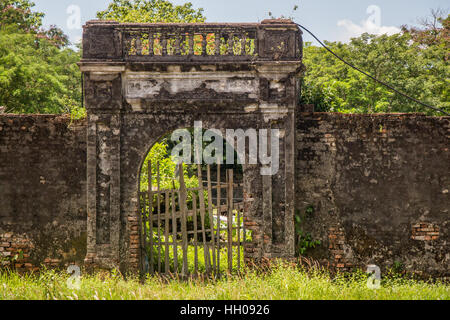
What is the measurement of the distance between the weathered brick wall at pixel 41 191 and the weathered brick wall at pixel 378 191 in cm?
364

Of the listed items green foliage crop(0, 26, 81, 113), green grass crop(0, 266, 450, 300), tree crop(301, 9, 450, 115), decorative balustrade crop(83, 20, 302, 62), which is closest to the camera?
green grass crop(0, 266, 450, 300)

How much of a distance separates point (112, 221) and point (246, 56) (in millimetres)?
3328

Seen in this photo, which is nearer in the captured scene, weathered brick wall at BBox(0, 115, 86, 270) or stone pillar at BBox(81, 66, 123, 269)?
stone pillar at BBox(81, 66, 123, 269)

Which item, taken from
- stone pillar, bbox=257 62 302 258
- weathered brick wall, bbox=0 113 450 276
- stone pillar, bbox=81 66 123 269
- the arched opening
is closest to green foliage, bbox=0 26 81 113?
the arched opening

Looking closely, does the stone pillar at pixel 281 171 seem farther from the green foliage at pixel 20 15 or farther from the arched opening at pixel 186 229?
the green foliage at pixel 20 15

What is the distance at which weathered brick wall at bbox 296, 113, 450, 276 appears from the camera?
7234 mm

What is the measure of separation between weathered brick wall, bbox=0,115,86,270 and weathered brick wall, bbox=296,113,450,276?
364cm

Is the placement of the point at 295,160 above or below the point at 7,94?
below

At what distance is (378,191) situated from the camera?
23.8 ft

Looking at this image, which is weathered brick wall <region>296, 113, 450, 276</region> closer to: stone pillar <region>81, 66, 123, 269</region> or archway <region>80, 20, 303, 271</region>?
archway <region>80, 20, 303, 271</region>

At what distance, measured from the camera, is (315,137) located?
7312mm

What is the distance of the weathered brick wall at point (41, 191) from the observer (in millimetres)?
7242
